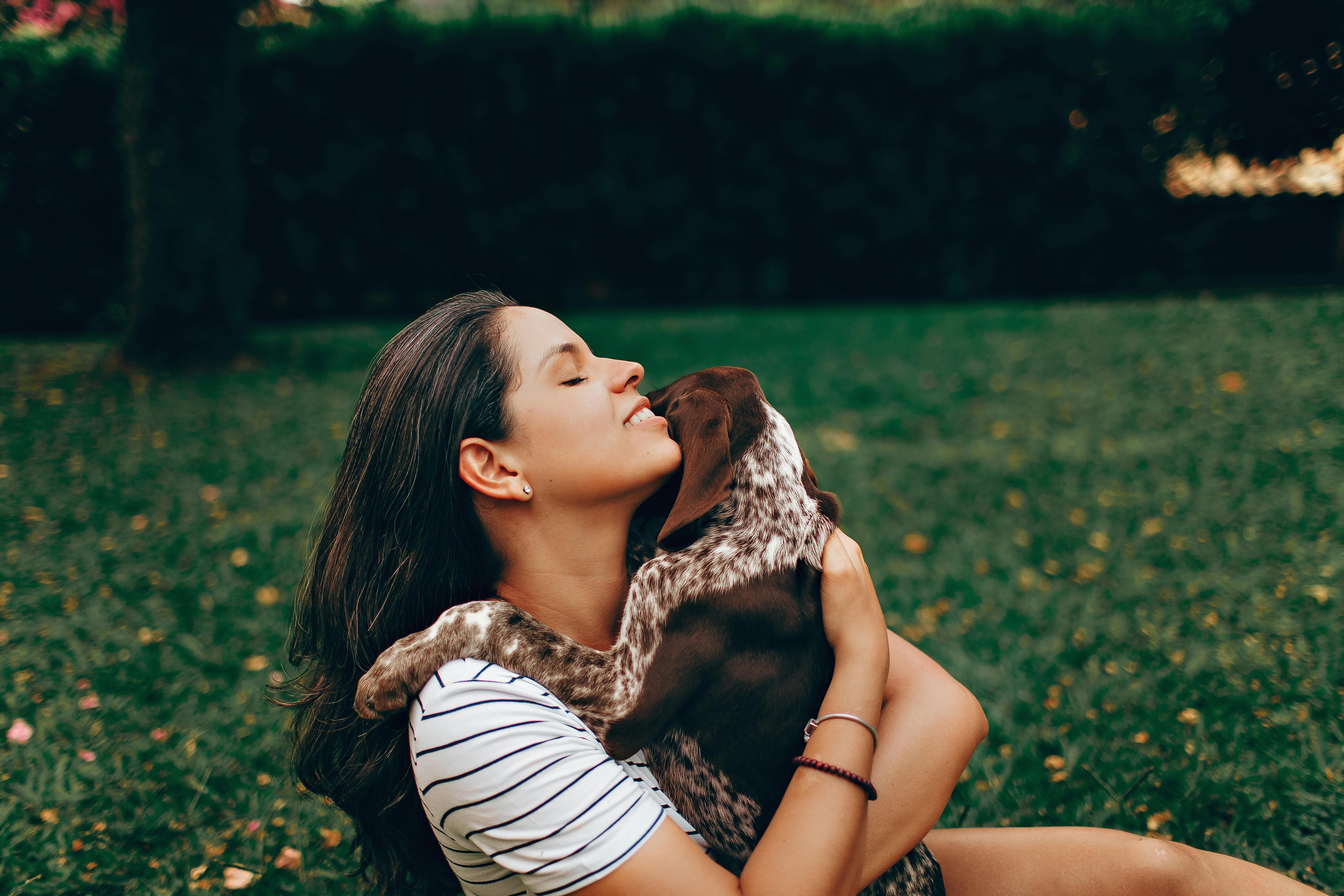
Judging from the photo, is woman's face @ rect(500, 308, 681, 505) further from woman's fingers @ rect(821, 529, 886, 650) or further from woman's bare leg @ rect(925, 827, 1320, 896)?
woman's bare leg @ rect(925, 827, 1320, 896)

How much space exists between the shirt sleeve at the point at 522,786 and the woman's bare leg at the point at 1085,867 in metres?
0.83

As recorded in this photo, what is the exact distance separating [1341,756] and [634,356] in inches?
261

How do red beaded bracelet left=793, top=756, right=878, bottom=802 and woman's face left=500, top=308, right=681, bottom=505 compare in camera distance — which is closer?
red beaded bracelet left=793, top=756, right=878, bottom=802

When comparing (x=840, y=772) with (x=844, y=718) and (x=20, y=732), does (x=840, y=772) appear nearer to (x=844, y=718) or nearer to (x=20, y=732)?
(x=844, y=718)

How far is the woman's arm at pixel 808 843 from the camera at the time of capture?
1.19m

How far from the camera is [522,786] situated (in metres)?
1.21

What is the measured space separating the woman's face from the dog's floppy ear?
37 mm

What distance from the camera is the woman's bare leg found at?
152cm

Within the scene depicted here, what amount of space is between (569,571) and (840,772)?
59 centimetres

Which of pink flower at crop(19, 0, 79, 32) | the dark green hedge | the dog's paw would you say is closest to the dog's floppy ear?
the dog's paw

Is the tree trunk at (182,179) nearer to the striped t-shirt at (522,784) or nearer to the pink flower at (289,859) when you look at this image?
the pink flower at (289,859)

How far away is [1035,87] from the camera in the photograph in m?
11.0

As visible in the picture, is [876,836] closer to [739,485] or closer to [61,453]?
[739,485]

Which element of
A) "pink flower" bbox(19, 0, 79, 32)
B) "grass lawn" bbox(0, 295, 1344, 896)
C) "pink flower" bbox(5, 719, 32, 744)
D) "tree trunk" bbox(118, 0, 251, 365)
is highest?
"pink flower" bbox(19, 0, 79, 32)
